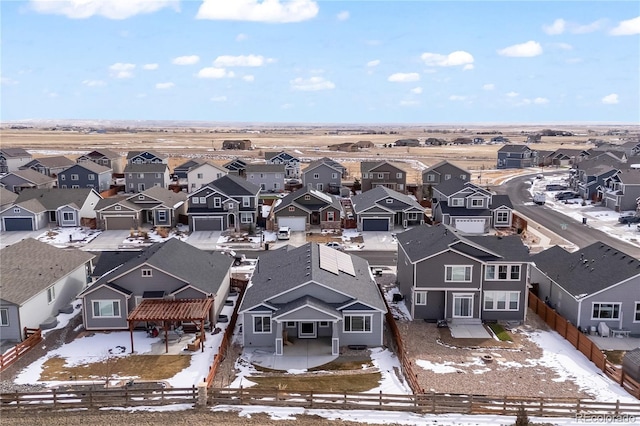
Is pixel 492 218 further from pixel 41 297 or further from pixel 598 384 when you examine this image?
pixel 41 297

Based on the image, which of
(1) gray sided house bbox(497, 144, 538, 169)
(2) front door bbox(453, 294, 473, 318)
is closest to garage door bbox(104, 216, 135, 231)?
(2) front door bbox(453, 294, 473, 318)

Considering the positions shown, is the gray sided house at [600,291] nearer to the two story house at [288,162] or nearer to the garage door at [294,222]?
the garage door at [294,222]

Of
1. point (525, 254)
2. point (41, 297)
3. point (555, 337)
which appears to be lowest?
point (555, 337)

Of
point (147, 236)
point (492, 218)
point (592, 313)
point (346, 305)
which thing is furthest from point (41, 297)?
point (492, 218)

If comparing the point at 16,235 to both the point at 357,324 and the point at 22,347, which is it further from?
the point at 357,324

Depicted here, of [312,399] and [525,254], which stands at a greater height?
[525,254]

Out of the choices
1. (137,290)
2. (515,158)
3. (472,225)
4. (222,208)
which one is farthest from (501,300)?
(515,158)
